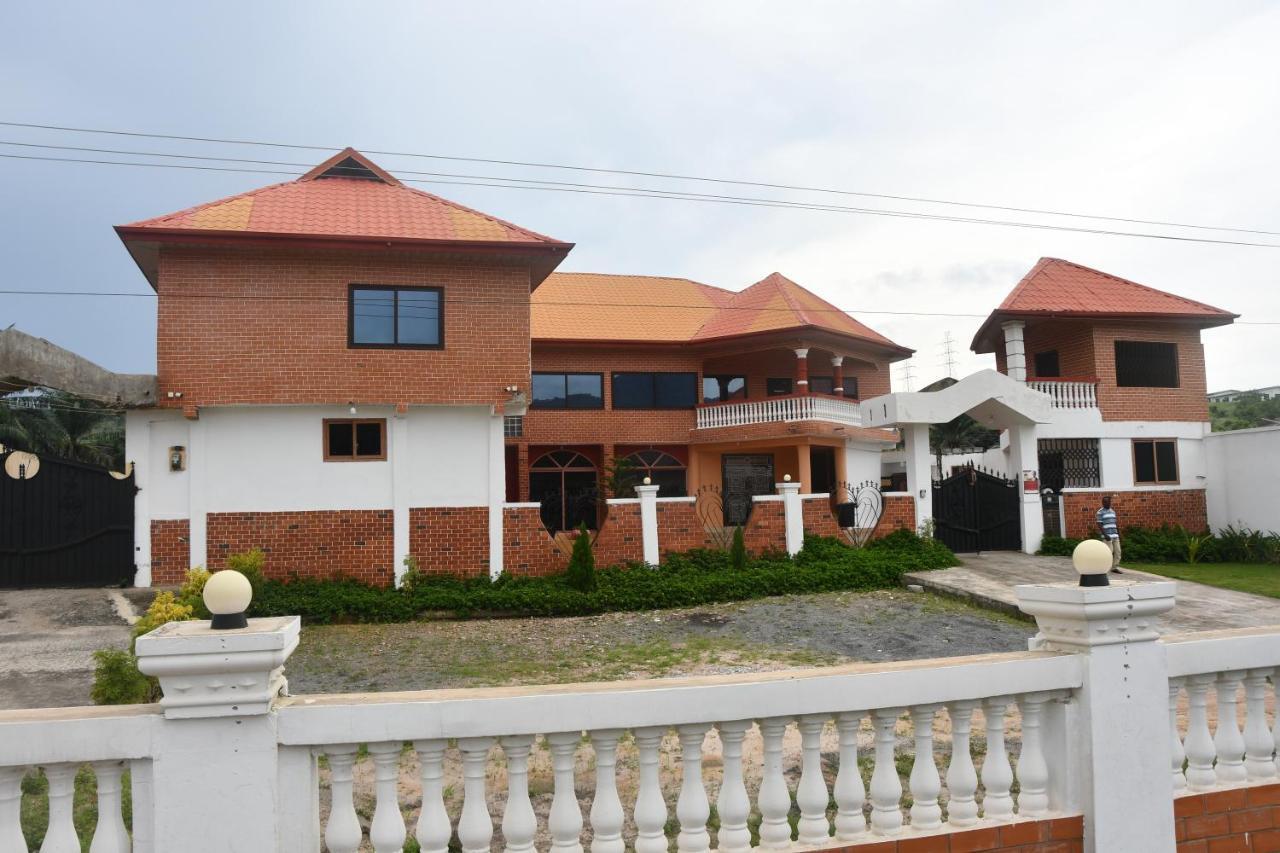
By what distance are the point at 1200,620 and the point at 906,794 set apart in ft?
27.4

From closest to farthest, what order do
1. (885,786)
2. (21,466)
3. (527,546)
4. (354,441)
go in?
1. (885,786)
2. (21,466)
3. (354,441)
4. (527,546)

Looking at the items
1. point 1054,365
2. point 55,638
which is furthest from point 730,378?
point 55,638

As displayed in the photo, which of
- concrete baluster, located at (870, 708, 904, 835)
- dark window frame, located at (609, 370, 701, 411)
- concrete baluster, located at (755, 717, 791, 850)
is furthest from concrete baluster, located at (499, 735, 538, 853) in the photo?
dark window frame, located at (609, 370, 701, 411)

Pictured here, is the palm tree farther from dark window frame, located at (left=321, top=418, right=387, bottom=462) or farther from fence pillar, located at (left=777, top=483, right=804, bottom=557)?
fence pillar, located at (left=777, top=483, right=804, bottom=557)

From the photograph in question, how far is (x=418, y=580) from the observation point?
41.6ft

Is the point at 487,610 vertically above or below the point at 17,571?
below

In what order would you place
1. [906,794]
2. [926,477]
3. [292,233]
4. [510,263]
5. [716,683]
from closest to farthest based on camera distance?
[716,683] < [906,794] < [292,233] < [510,263] < [926,477]

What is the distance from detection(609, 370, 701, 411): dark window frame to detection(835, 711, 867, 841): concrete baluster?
62.1ft

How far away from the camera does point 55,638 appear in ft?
30.2

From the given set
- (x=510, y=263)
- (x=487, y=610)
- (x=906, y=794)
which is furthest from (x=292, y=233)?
(x=906, y=794)

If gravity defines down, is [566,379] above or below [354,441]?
above

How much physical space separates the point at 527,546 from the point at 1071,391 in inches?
509

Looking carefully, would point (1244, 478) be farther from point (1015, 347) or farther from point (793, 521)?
point (793, 521)

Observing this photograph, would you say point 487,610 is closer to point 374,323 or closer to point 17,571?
point 374,323
